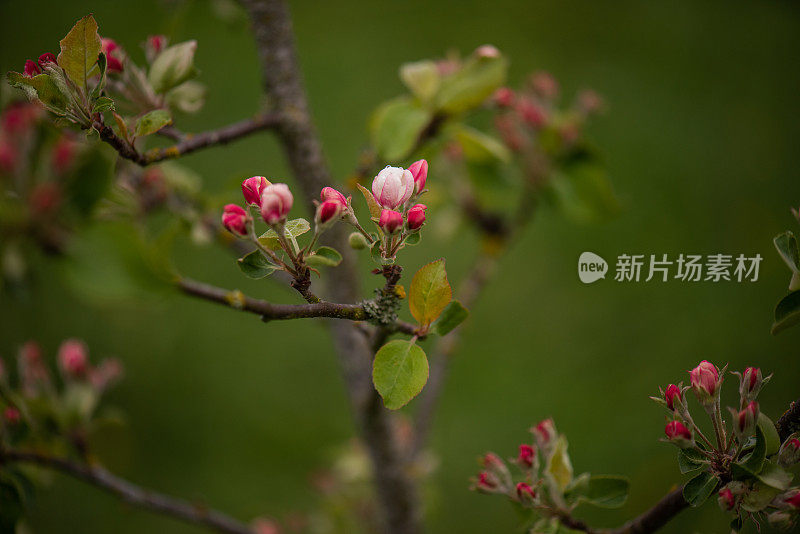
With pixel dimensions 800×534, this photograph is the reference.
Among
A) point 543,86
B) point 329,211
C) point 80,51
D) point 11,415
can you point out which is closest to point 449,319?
point 329,211

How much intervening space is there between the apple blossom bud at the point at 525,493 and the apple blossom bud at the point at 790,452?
187 mm

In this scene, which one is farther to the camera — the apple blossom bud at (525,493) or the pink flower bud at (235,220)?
the apple blossom bud at (525,493)

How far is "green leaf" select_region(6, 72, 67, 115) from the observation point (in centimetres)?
42

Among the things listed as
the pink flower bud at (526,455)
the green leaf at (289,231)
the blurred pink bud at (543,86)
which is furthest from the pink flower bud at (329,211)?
the blurred pink bud at (543,86)

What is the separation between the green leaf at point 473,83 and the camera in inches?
26.4

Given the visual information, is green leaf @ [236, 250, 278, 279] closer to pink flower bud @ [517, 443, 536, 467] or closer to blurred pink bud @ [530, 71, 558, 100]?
pink flower bud @ [517, 443, 536, 467]

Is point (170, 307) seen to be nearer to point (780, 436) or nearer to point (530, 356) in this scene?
point (530, 356)

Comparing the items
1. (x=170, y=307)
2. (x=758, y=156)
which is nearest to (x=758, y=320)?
(x=758, y=156)

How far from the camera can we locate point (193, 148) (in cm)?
52

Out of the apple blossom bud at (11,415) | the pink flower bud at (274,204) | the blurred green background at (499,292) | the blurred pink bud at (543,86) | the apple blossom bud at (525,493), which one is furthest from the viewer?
the blurred green background at (499,292)

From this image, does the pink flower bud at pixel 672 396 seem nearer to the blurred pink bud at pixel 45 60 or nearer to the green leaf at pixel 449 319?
the green leaf at pixel 449 319

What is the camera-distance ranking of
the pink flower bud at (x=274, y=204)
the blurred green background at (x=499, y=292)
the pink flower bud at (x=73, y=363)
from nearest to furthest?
the pink flower bud at (x=274, y=204) < the pink flower bud at (x=73, y=363) < the blurred green background at (x=499, y=292)

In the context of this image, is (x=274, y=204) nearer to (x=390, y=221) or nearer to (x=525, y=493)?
(x=390, y=221)

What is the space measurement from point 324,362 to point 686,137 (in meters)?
1.21
